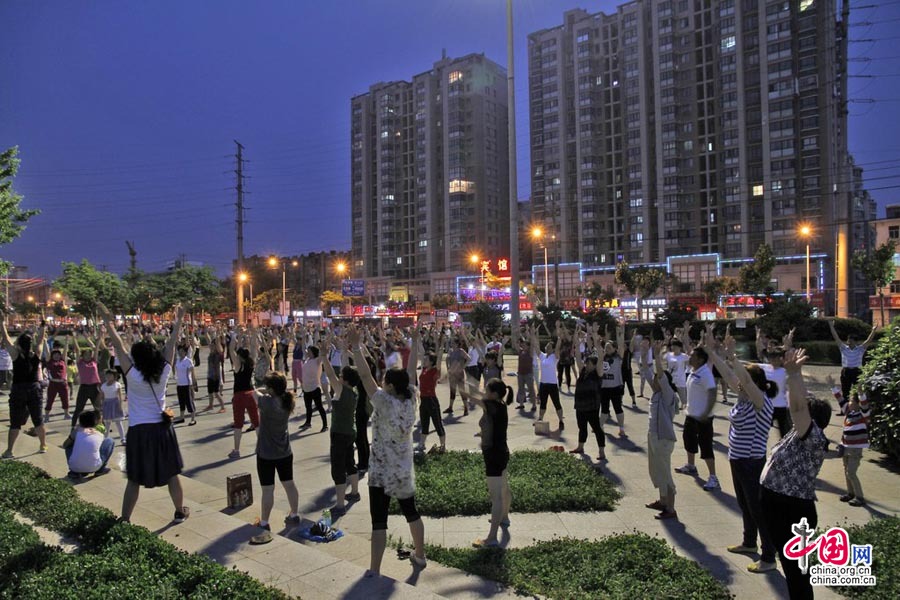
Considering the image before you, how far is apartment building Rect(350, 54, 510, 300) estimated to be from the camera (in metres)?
98.0

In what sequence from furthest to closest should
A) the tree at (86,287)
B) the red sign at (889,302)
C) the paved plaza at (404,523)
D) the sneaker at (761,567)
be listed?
1. the red sign at (889,302)
2. the tree at (86,287)
3. the sneaker at (761,567)
4. the paved plaza at (404,523)

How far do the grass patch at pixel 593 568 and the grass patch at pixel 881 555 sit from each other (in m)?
1.11

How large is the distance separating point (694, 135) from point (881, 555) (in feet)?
269

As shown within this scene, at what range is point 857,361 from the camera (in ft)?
36.9

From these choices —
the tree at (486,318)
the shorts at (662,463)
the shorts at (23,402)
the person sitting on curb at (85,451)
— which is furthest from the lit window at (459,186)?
the shorts at (662,463)

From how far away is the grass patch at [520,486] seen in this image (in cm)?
663

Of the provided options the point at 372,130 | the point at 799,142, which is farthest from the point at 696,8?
the point at 372,130

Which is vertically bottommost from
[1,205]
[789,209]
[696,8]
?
[1,205]

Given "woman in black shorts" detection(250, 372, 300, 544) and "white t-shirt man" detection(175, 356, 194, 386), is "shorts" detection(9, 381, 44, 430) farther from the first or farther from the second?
"woman in black shorts" detection(250, 372, 300, 544)

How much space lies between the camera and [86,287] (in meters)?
42.8

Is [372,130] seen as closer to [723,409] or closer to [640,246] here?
[640,246]

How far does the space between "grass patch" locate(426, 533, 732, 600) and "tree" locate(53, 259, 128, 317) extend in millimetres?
43640

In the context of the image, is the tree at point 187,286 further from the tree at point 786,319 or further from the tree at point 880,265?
the tree at point 880,265

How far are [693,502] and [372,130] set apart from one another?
112 metres
